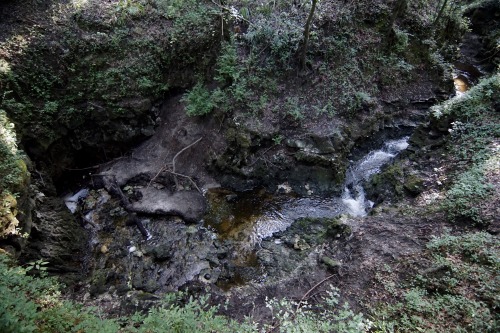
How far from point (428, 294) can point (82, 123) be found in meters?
10.2

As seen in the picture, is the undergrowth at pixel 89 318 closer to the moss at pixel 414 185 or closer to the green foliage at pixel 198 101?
the moss at pixel 414 185

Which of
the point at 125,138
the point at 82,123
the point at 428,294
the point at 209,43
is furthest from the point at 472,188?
the point at 82,123

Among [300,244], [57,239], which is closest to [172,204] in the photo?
[57,239]

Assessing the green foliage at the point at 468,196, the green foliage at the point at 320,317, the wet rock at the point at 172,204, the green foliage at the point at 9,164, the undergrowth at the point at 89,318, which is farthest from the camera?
the wet rock at the point at 172,204

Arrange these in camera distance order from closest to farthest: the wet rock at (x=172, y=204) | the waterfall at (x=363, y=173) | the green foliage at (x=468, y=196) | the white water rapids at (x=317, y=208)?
1. the green foliage at (x=468, y=196)
2. the white water rapids at (x=317, y=208)
3. the wet rock at (x=172, y=204)
4. the waterfall at (x=363, y=173)

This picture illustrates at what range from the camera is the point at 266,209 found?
29.8 feet

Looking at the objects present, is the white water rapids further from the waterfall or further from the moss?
the moss

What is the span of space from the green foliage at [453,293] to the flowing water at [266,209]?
10.3 feet

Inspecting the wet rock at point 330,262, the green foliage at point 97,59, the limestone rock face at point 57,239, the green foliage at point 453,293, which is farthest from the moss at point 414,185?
the limestone rock face at point 57,239

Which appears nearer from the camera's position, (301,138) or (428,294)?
(428,294)

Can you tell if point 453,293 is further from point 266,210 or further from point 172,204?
point 172,204

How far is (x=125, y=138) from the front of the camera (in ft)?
33.1

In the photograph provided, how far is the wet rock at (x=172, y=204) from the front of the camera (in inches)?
345

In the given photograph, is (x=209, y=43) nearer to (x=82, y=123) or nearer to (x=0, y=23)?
(x=82, y=123)
